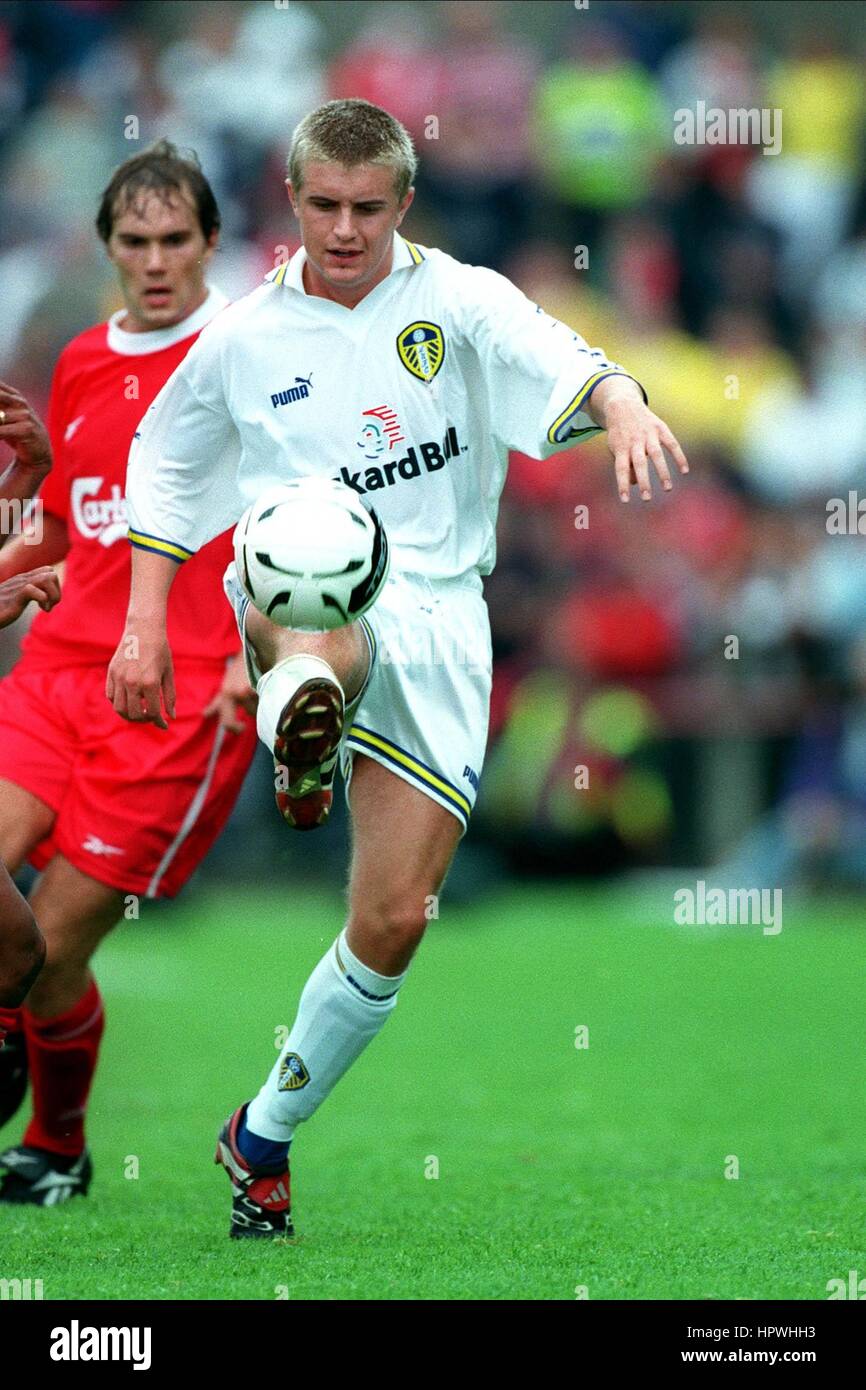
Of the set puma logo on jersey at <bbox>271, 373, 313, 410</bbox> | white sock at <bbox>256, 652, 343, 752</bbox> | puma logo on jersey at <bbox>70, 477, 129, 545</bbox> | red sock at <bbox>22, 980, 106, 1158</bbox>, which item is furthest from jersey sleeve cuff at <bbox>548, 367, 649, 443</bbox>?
red sock at <bbox>22, 980, 106, 1158</bbox>

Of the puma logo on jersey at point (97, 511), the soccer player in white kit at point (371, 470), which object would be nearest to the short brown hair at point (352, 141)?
the soccer player in white kit at point (371, 470)

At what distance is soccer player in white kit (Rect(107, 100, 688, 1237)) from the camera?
18.0 ft

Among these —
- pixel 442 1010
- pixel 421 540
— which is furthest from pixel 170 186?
pixel 442 1010

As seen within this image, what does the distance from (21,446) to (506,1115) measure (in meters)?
3.37

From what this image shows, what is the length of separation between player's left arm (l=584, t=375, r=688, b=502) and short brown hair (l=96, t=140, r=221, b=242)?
5.95 feet

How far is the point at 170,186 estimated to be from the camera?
659 centimetres

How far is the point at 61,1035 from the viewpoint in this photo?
21.5 feet

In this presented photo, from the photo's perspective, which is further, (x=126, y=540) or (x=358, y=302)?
(x=126, y=540)

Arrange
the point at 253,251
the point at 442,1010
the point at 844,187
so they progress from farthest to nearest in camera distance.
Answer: the point at 844,187 < the point at 253,251 < the point at 442,1010

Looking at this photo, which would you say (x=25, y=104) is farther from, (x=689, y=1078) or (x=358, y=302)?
(x=358, y=302)

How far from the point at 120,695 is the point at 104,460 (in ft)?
4.22

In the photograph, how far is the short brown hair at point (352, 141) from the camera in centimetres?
543

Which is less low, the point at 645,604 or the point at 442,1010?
the point at 645,604

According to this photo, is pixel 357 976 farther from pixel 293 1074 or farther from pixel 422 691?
pixel 422 691
